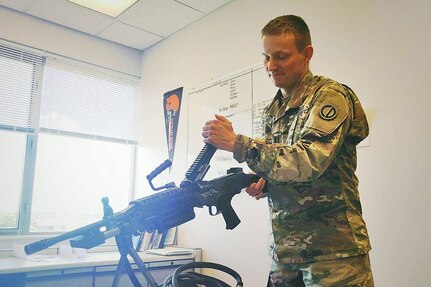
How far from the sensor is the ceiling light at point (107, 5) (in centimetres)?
293

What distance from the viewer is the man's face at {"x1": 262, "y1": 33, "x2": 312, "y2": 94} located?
1.14 m

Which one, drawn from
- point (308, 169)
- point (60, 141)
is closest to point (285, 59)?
point (308, 169)

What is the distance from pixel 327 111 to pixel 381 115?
1.00 metres

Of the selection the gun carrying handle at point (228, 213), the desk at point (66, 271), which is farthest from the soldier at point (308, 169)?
the desk at point (66, 271)

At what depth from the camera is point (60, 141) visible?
3.21 m

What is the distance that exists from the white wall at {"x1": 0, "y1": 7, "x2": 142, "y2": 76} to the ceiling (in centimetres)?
6

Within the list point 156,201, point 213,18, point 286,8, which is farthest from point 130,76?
point 156,201

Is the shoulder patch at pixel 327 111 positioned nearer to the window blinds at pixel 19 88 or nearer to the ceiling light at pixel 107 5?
the ceiling light at pixel 107 5

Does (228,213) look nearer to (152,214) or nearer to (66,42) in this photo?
(152,214)

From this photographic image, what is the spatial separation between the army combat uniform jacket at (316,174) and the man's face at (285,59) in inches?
2.5

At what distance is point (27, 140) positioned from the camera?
3027 mm

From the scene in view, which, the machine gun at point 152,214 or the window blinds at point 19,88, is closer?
the machine gun at point 152,214

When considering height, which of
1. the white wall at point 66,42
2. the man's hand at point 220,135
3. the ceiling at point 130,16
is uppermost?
the ceiling at point 130,16

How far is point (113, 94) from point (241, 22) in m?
1.55
